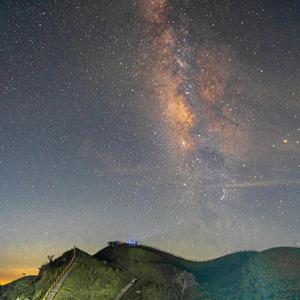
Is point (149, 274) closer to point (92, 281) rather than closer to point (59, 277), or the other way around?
point (92, 281)

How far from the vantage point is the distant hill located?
210 feet

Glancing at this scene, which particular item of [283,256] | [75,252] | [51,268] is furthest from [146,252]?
[283,256]

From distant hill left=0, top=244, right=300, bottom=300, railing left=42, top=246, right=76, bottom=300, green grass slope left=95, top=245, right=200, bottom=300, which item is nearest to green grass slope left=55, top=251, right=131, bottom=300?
distant hill left=0, top=244, right=300, bottom=300

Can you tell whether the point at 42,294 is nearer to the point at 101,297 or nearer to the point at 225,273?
the point at 101,297

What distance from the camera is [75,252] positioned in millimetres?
76500

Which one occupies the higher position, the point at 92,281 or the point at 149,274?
the point at 149,274

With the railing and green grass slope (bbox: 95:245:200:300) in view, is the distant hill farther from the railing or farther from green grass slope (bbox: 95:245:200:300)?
the railing

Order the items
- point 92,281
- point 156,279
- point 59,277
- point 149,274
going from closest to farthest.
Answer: point 92,281 < point 59,277 < point 156,279 < point 149,274

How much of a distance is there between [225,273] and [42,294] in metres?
41.7

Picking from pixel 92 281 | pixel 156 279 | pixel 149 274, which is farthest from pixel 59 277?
pixel 156 279

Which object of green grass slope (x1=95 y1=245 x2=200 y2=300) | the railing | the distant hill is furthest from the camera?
green grass slope (x1=95 y1=245 x2=200 y2=300)

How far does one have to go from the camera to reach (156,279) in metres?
72.3

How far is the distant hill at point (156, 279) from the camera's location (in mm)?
64062

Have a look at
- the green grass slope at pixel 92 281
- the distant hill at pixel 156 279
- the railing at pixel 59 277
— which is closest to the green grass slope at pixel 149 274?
the distant hill at pixel 156 279
